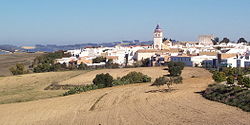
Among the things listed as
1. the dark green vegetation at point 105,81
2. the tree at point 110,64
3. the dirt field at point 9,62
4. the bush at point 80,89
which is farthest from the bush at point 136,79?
the dirt field at point 9,62

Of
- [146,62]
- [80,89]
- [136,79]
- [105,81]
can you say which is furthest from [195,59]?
[80,89]

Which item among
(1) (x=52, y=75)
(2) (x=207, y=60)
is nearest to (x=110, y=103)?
(1) (x=52, y=75)

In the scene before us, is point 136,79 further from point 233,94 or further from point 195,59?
point 195,59

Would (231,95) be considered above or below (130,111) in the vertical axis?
above

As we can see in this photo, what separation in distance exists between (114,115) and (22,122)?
5.21 metres

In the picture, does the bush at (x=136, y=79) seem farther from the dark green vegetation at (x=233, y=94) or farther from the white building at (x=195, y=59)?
the white building at (x=195, y=59)

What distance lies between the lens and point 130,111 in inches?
950

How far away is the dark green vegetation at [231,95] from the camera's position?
22750 millimetres

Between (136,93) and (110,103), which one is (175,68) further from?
(110,103)

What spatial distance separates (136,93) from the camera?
33.4 meters

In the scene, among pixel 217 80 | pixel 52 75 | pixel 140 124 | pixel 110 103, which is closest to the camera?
pixel 140 124

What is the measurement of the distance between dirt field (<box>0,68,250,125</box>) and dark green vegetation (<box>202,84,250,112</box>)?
0.52m

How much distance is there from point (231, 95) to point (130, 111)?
6.34 metres

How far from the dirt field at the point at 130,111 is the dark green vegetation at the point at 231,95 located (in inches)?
20.6
